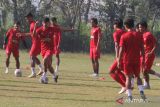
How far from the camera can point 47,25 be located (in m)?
19.1

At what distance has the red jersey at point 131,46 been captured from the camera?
14930 mm

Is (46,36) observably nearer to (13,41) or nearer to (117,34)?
(117,34)

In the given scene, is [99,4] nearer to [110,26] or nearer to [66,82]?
[110,26]

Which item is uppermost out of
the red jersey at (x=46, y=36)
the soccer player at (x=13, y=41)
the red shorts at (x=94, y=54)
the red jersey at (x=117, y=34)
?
the red jersey at (x=117, y=34)

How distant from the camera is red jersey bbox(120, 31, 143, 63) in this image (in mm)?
14930

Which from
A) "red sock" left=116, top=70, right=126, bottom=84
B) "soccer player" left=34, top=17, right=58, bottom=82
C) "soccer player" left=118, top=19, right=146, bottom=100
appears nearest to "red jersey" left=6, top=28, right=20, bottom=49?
"soccer player" left=34, top=17, right=58, bottom=82

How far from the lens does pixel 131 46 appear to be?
15047 millimetres

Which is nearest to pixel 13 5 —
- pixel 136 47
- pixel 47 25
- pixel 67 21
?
pixel 67 21

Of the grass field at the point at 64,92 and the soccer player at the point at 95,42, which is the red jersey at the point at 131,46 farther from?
the soccer player at the point at 95,42

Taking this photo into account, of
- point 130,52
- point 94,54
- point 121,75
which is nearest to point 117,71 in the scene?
point 121,75

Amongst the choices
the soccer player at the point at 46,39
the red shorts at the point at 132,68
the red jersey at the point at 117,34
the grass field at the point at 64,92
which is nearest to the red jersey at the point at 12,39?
the grass field at the point at 64,92

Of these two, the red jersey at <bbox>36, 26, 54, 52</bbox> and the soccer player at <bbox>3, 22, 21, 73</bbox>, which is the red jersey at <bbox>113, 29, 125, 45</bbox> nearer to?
the red jersey at <bbox>36, 26, 54, 52</bbox>

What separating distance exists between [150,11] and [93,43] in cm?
2860

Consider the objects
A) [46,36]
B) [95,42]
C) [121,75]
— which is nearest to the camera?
[121,75]
